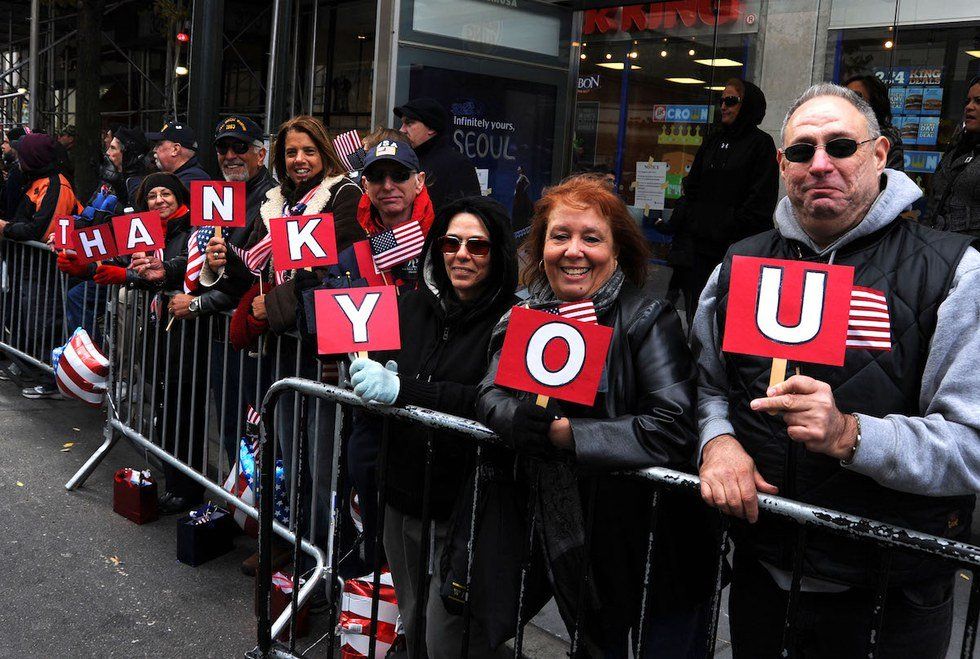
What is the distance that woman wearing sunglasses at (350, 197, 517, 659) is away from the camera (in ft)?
10.3

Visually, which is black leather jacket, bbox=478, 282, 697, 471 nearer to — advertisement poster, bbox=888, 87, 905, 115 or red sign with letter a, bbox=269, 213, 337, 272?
red sign with letter a, bbox=269, 213, 337, 272

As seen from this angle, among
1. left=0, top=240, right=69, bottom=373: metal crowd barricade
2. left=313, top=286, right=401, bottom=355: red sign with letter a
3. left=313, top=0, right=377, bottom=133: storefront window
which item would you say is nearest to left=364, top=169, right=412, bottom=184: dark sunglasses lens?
left=313, top=286, right=401, bottom=355: red sign with letter a

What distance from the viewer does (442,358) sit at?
3.29m

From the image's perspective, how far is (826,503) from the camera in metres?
2.29

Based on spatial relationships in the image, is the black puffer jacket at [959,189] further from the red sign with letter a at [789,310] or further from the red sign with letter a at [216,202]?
the red sign with letter a at [216,202]

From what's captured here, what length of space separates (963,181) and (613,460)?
379 centimetres

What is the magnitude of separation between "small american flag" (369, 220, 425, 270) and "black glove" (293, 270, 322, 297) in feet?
1.01

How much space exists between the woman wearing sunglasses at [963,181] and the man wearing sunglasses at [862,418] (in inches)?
130

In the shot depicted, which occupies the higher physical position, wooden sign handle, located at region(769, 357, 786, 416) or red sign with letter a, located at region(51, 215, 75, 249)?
wooden sign handle, located at region(769, 357, 786, 416)

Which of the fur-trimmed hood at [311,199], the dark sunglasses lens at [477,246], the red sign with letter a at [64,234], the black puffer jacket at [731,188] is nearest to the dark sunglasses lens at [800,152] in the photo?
the dark sunglasses lens at [477,246]

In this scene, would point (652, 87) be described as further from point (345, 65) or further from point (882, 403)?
point (882, 403)

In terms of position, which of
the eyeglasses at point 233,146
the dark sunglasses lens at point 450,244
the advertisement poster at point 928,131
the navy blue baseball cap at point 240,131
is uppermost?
the advertisement poster at point 928,131

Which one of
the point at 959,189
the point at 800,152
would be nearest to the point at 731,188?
the point at 959,189

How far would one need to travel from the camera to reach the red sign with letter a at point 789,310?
6.83ft
